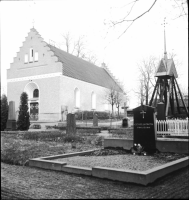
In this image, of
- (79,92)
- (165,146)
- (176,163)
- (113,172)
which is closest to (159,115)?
(165,146)

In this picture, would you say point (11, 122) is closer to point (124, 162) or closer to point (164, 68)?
point (124, 162)

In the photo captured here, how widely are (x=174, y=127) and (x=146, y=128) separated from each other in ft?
15.7

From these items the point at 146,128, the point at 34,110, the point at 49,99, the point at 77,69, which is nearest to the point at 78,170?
the point at 146,128

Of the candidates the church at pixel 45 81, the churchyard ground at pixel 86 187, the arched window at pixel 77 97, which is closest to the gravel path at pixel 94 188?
the churchyard ground at pixel 86 187

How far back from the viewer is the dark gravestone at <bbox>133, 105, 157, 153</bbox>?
328 inches

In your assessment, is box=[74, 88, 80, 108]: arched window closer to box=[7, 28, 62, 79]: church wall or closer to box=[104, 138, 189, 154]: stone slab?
box=[7, 28, 62, 79]: church wall

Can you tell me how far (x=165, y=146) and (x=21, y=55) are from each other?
26.0 m

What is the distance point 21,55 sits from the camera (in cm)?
3089

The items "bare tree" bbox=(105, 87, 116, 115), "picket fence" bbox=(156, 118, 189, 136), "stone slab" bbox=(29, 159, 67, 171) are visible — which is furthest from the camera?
"bare tree" bbox=(105, 87, 116, 115)

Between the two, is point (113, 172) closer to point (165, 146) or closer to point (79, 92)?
point (165, 146)

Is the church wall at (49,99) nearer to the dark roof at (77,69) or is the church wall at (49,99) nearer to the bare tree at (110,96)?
the dark roof at (77,69)

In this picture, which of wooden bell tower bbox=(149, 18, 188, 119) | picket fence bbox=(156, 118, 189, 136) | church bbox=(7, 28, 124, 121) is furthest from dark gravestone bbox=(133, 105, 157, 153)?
church bbox=(7, 28, 124, 121)

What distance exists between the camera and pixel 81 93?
33.1 meters

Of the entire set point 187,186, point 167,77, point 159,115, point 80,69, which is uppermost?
point 80,69
